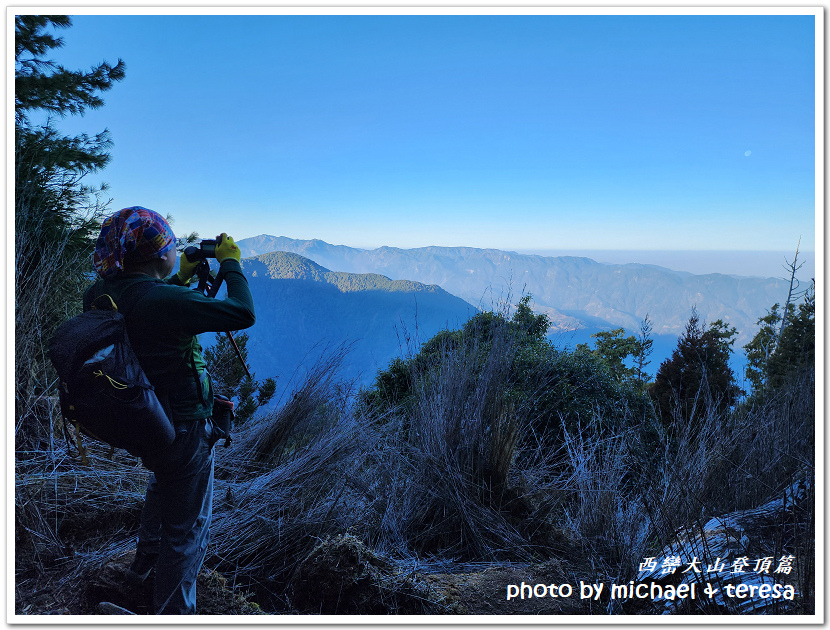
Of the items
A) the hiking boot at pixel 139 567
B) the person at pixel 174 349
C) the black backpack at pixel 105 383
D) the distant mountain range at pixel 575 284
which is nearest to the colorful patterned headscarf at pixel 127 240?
the person at pixel 174 349

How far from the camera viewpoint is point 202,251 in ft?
5.43

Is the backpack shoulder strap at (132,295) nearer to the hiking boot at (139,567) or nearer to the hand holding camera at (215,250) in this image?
the hand holding camera at (215,250)

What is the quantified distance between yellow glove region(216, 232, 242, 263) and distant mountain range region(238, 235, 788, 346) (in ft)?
0.32

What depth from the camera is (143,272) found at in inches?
58.5

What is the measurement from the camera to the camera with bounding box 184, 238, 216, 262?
1.64m

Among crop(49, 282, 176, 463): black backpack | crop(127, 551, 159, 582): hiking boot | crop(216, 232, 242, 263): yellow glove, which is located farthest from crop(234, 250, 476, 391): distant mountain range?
crop(49, 282, 176, 463): black backpack

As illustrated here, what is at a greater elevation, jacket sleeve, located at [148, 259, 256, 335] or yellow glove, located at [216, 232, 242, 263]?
yellow glove, located at [216, 232, 242, 263]

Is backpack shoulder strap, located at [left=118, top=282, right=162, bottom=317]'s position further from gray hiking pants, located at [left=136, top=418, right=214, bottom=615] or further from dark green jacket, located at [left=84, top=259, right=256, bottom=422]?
gray hiking pants, located at [left=136, top=418, right=214, bottom=615]

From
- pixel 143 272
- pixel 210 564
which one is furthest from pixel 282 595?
pixel 143 272

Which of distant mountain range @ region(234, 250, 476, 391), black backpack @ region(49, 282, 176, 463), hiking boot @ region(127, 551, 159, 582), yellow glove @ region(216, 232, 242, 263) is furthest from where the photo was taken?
distant mountain range @ region(234, 250, 476, 391)

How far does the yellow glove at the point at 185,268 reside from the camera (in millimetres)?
1683

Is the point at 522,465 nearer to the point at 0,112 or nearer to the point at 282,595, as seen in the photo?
the point at 282,595

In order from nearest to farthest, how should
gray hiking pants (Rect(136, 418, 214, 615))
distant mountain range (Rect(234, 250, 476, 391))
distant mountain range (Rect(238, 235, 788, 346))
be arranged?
gray hiking pants (Rect(136, 418, 214, 615)) → distant mountain range (Rect(238, 235, 788, 346)) → distant mountain range (Rect(234, 250, 476, 391))

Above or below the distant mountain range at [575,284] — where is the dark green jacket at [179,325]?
below
